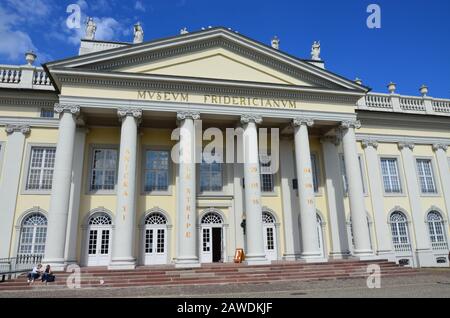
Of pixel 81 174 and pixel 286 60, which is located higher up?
pixel 286 60

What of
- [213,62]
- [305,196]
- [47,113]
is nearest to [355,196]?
[305,196]

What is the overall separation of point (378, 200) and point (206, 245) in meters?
12.2

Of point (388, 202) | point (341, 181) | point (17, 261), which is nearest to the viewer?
point (17, 261)

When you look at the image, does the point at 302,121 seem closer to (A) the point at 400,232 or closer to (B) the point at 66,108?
(A) the point at 400,232

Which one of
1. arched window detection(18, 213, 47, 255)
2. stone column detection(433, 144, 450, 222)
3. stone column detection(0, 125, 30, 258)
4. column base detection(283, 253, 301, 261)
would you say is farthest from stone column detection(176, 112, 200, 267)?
stone column detection(433, 144, 450, 222)

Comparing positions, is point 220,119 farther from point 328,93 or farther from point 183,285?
point 183,285

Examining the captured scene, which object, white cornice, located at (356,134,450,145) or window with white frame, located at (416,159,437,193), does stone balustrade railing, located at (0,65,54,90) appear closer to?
white cornice, located at (356,134,450,145)

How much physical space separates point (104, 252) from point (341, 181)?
15.0 metres

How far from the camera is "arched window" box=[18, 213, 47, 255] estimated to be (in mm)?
19578

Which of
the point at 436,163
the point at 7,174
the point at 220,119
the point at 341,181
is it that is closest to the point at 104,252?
the point at 7,174

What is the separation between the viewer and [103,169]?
21.1m

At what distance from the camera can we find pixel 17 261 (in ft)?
62.5

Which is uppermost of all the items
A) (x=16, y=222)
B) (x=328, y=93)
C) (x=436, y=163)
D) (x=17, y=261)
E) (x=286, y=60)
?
(x=286, y=60)

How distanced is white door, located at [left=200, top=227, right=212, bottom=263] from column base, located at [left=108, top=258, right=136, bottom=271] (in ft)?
16.4
